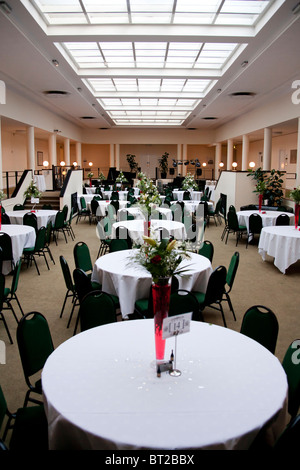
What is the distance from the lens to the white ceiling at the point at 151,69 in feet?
26.0

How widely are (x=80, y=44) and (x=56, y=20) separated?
1418mm

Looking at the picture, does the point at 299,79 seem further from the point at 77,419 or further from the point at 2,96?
the point at 77,419

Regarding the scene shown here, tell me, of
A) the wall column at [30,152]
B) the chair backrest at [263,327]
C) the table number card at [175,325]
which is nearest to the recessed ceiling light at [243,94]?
the wall column at [30,152]

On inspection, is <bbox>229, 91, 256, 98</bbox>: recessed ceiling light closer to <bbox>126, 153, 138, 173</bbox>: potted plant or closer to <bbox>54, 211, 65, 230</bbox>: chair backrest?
<bbox>54, 211, 65, 230</bbox>: chair backrest

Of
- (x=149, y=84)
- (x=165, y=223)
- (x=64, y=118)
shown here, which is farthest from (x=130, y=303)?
(x=64, y=118)

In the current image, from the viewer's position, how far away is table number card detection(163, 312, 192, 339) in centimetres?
229

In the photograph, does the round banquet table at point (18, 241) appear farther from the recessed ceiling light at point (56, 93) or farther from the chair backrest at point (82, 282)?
the recessed ceiling light at point (56, 93)

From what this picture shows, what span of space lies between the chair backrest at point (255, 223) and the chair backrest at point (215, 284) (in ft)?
16.9

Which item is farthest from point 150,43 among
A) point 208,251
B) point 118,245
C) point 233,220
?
point 208,251

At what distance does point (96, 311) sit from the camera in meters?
3.61

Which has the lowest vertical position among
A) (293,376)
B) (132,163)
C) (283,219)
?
(293,376)

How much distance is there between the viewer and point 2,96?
41.5 ft

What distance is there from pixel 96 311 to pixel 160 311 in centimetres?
125

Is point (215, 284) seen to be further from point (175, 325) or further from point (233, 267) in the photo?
point (175, 325)
